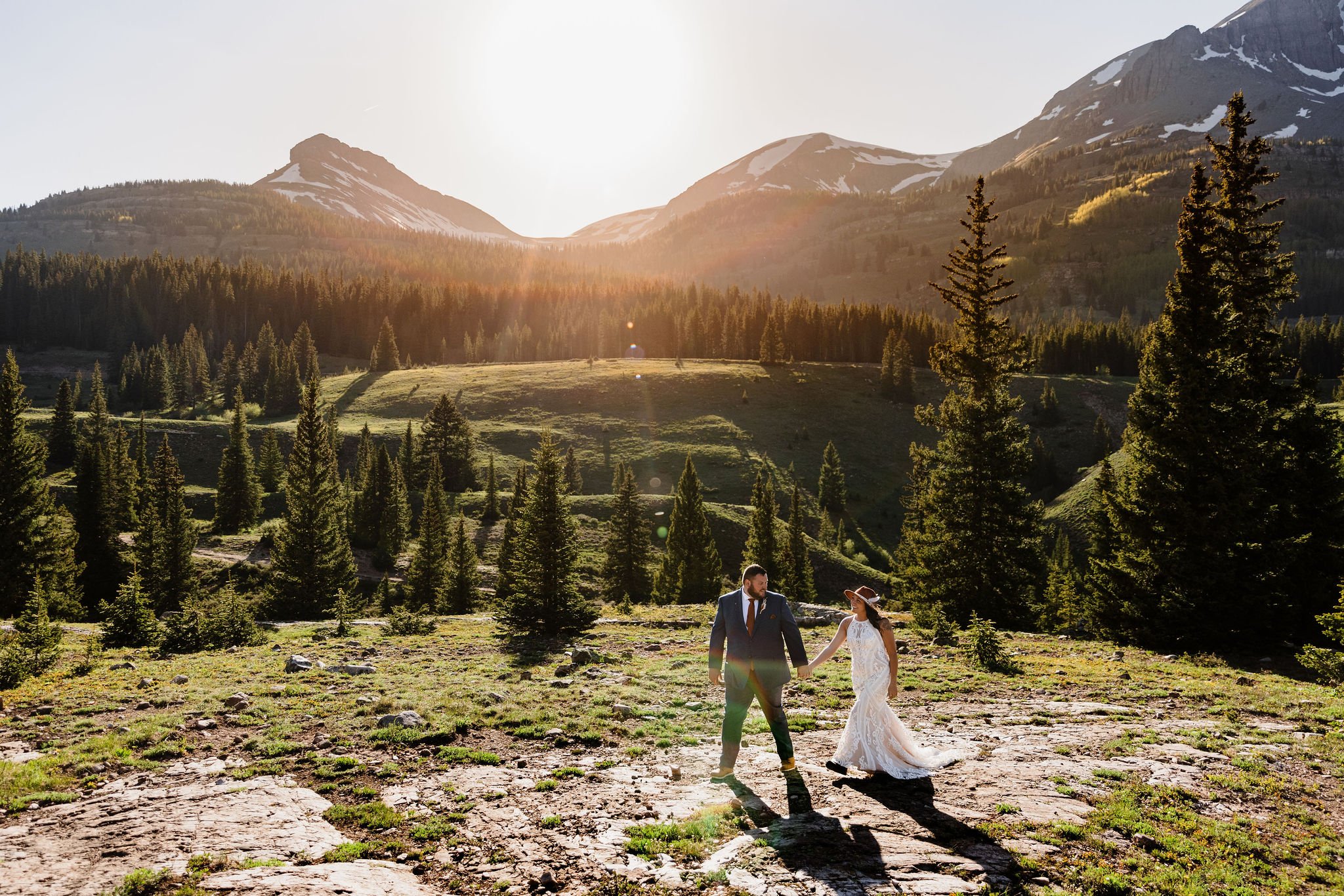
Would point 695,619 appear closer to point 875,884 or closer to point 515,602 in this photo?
point 515,602

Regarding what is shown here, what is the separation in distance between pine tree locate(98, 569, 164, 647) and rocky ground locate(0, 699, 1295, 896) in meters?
18.5

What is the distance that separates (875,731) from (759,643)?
238 cm

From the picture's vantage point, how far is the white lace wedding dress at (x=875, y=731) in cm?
1031

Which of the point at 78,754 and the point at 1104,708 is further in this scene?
the point at 1104,708

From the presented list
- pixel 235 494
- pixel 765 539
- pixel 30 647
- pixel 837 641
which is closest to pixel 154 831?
pixel 837 641

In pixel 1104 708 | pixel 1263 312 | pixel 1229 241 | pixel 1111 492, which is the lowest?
pixel 1104 708

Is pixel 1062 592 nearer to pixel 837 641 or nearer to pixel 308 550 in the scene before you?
pixel 837 641

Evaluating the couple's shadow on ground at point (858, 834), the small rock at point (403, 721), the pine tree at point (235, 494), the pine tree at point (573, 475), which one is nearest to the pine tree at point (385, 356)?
the pine tree at point (573, 475)

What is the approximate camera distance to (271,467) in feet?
279

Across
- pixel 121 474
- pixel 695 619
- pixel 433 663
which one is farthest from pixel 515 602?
pixel 121 474

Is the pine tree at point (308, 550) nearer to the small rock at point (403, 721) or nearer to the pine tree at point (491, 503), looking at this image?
the small rock at point (403, 721)

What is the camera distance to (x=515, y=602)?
2825cm

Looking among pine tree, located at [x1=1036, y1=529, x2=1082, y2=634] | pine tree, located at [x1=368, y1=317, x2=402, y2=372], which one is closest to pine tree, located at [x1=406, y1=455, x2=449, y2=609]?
pine tree, located at [x1=1036, y1=529, x2=1082, y2=634]

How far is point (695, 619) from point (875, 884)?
2701 cm
